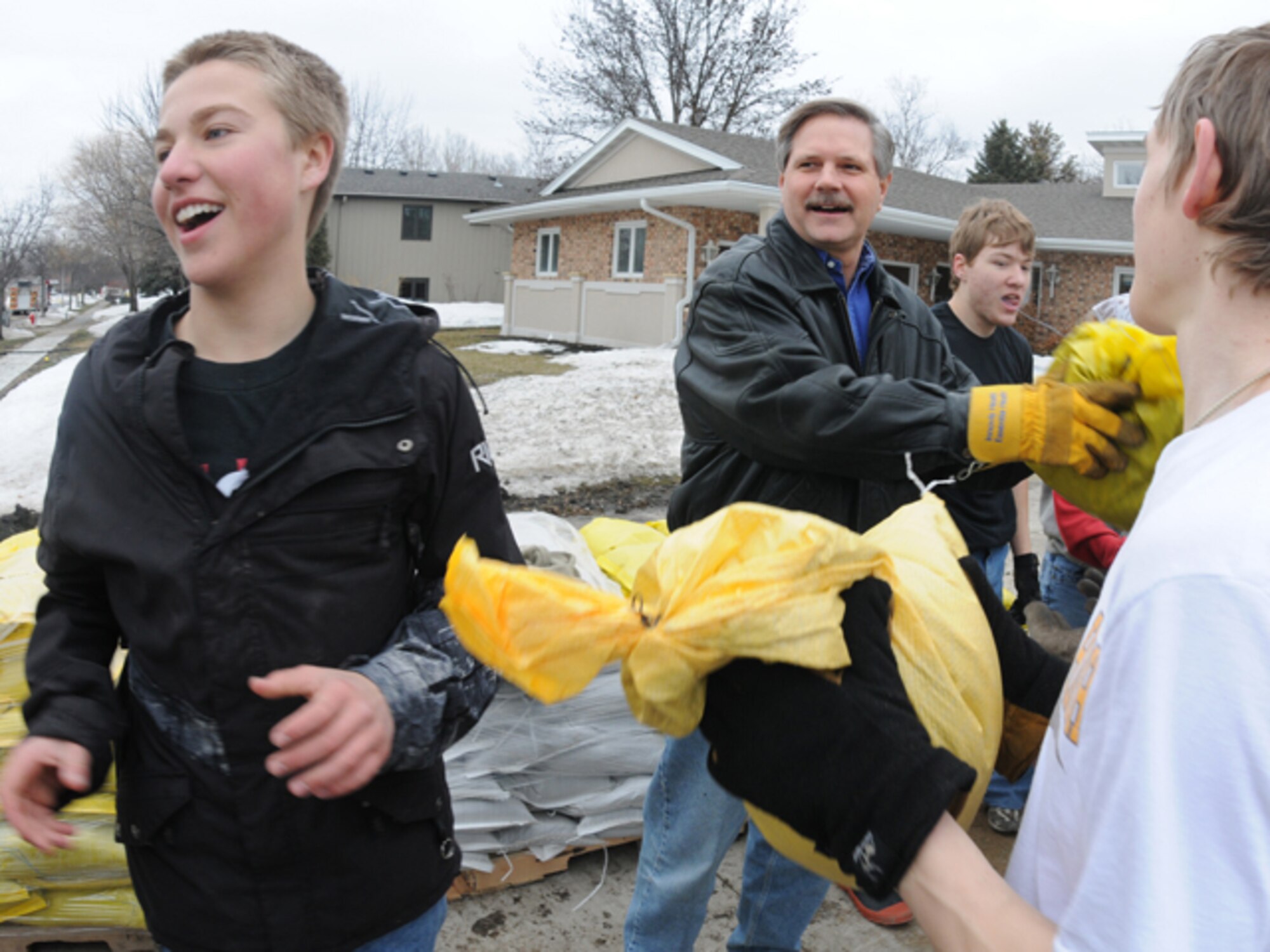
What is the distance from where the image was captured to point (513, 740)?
118 inches

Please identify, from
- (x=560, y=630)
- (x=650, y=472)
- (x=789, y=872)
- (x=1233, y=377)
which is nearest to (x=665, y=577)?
(x=560, y=630)

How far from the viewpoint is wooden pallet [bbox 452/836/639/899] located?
2.93 m

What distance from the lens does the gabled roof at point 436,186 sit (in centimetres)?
3503

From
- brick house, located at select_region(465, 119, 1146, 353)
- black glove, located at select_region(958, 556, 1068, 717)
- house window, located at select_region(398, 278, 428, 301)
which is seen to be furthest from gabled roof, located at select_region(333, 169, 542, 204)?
black glove, located at select_region(958, 556, 1068, 717)

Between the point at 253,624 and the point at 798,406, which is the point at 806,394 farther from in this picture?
the point at 253,624

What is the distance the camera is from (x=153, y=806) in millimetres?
1501

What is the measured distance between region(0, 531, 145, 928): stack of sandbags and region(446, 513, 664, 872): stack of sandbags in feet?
3.11

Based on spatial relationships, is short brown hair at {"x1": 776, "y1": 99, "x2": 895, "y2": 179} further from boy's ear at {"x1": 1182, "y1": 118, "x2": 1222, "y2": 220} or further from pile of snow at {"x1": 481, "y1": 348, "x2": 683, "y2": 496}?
pile of snow at {"x1": 481, "y1": 348, "x2": 683, "y2": 496}

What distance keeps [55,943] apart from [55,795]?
1.67 metres

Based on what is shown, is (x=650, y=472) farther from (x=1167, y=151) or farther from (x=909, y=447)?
(x=1167, y=151)

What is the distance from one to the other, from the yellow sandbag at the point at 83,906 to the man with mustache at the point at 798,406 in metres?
1.43

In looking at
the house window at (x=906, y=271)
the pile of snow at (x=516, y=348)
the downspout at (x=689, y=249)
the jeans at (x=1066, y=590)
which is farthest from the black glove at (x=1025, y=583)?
the house window at (x=906, y=271)

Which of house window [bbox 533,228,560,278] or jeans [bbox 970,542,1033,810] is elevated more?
house window [bbox 533,228,560,278]

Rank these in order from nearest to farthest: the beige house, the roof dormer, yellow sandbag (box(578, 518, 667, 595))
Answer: yellow sandbag (box(578, 518, 667, 595))
the roof dormer
the beige house
